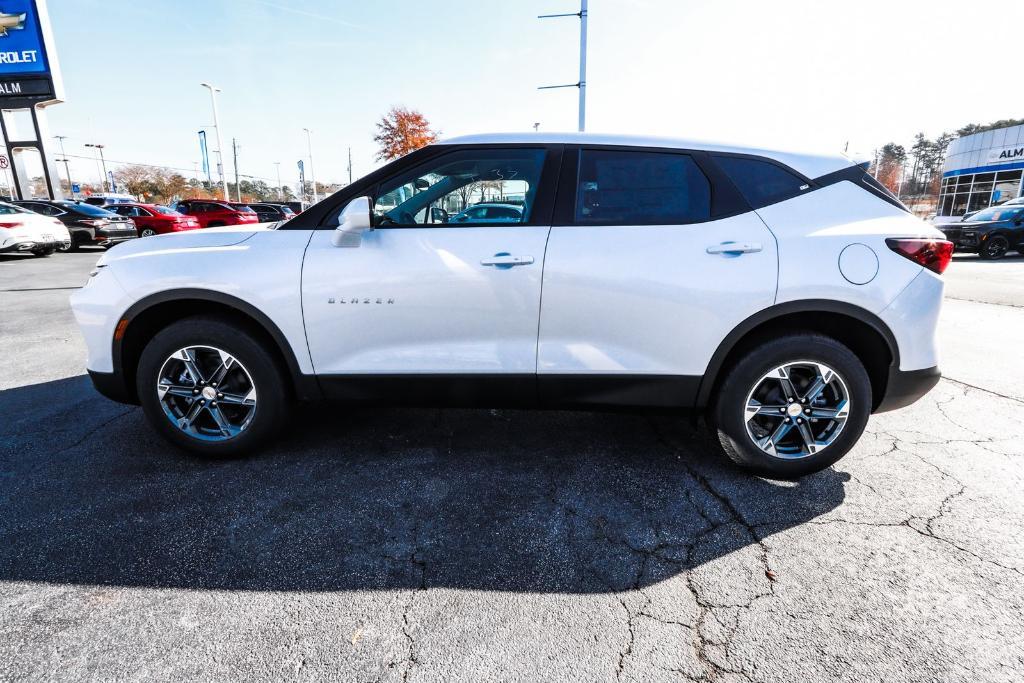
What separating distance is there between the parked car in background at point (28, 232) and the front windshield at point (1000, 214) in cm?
2654

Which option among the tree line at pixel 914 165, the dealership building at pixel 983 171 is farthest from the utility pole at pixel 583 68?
the tree line at pixel 914 165

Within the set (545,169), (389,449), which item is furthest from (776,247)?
(389,449)

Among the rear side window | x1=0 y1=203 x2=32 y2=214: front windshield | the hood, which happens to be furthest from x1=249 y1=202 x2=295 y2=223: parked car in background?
the rear side window

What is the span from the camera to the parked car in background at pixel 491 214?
9.21 ft

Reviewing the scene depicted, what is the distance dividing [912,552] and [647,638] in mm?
1356

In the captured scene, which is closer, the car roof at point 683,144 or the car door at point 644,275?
the car door at point 644,275

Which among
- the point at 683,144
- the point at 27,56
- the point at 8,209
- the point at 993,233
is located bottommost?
the point at 993,233

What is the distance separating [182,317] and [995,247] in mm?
20899

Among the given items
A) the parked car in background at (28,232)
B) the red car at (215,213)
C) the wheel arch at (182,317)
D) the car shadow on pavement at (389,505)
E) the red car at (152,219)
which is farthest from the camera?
the red car at (215,213)

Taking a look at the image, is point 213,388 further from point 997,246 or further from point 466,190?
point 997,246

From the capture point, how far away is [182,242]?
2.98 m

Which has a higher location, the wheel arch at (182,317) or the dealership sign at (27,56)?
the dealership sign at (27,56)

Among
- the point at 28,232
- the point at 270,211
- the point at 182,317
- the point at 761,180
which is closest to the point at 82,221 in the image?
the point at 28,232

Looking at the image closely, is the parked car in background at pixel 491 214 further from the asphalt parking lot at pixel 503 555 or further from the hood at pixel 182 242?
the asphalt parking lot at pixel 503 555
